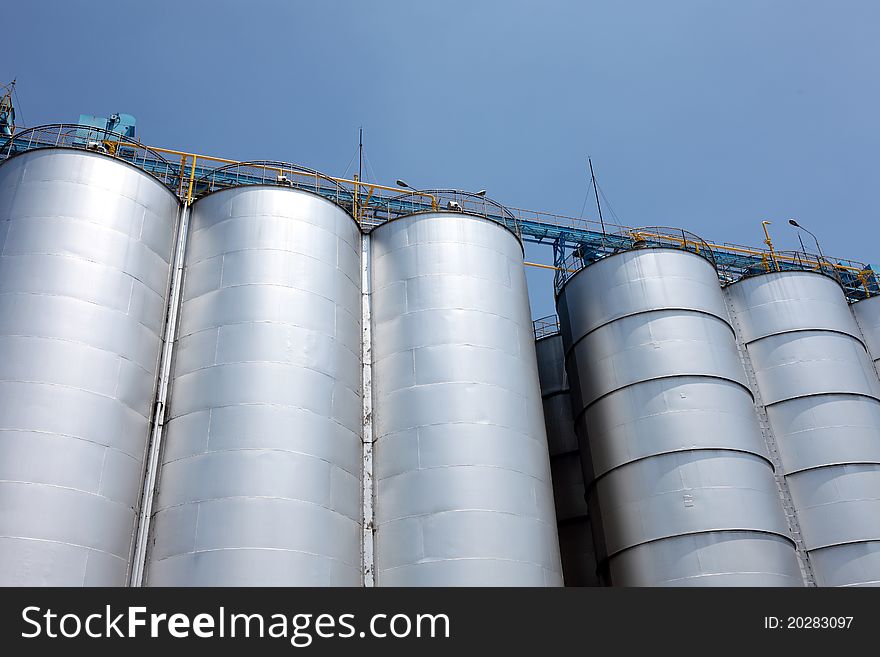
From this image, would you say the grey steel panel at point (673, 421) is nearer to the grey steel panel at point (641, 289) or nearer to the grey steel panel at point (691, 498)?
the grey steel panel at point (691, 498)

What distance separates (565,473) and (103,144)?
1752cm

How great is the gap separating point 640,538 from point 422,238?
9807mm

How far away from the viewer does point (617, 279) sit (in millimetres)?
23953

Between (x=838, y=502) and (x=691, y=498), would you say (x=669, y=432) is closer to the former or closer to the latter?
(x=691, y=498)

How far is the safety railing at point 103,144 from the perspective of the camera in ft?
67.6

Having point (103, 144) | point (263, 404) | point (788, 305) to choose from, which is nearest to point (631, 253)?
point (788, 305)

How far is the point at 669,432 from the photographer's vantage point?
20875mm

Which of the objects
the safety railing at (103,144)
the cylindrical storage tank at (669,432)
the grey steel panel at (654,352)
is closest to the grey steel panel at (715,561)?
the cylindrical storage tank at (669,432)

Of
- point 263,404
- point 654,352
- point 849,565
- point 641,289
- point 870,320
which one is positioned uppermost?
point 870,320

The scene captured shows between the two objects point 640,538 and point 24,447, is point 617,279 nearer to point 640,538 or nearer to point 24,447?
point 640,538
